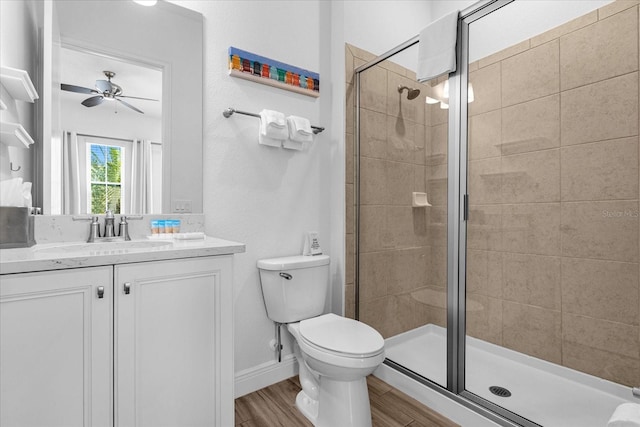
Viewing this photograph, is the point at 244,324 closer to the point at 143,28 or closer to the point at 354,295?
the point at 354,295

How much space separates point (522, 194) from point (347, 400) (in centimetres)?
142

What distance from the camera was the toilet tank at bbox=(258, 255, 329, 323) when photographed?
1.82 metres

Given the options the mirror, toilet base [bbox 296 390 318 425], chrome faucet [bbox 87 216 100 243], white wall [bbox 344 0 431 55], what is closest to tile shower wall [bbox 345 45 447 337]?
white wall [bbox 344 0 431 55]

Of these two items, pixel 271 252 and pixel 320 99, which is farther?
pixel 320 99

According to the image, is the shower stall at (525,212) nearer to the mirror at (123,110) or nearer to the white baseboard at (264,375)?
the white baseboard at (264,375)

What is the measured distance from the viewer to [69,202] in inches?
56.4

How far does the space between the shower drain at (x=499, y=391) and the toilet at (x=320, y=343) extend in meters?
0.69

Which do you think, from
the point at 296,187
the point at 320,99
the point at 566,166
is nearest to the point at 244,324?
the point at 296,187

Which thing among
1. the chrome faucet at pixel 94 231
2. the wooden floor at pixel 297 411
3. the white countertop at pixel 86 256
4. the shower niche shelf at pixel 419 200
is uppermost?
the shower niche shelf at pixel 419 200

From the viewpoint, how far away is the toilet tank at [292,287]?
5.96ft

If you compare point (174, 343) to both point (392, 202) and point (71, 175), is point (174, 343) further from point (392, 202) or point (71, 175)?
point (392, 202)

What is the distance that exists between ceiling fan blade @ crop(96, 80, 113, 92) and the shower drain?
7.70 feet

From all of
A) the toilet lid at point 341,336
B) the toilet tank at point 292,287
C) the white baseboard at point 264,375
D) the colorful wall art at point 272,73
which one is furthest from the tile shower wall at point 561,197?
the white baseboard at point 264,375

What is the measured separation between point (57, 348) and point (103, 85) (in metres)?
1.12
